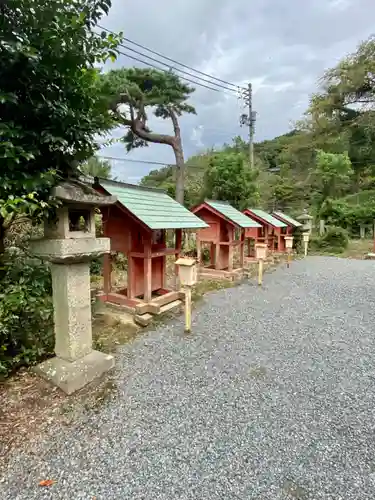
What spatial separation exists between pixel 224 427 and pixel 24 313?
7.08 ft

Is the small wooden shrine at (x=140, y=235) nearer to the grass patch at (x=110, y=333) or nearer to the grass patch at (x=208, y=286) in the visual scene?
the grass patch at (x=110, y=333)

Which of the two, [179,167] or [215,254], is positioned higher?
[179,167]

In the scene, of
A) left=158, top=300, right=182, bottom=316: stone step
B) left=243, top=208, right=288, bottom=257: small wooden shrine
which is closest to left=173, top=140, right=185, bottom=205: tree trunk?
left=243, top=208, right=288, bottom=257: small wooden shrine

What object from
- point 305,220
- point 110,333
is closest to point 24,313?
point 110,333

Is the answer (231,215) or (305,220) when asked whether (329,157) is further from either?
(231,215)

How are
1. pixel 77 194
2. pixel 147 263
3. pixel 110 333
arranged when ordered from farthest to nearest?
pixel 147 263, pixel 110 333, pixel 77 194

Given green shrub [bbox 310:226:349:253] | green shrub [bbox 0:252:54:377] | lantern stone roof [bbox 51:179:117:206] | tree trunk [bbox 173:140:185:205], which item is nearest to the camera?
lantern stone roof [bbox 51:179:117:206]

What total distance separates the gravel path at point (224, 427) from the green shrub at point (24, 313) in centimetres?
90

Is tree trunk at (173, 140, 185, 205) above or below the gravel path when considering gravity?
above

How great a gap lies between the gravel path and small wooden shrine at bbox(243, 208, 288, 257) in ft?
18.8

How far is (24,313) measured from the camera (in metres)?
2.85

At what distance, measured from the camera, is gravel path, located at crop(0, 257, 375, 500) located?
70.9 inches

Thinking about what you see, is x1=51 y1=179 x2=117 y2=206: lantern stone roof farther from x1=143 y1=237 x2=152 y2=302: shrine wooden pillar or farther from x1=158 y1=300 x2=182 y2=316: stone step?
x1=158 y1=300 x2=182 y2=316: stone step

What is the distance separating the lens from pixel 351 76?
18.3m
